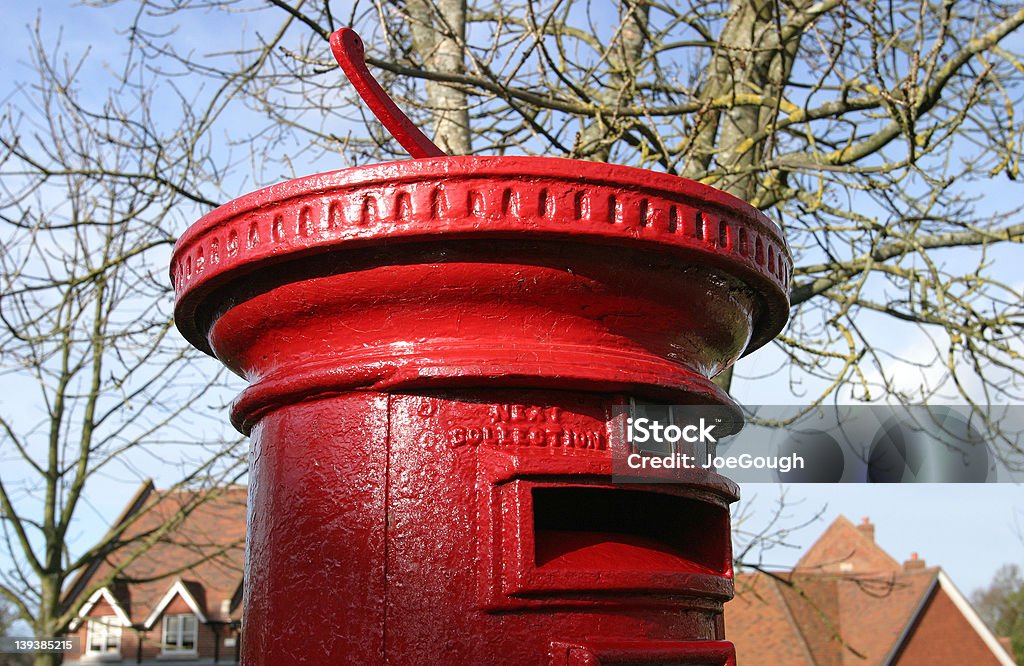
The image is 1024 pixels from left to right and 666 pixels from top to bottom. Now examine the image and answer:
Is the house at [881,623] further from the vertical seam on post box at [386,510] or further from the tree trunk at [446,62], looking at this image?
the vertical seam on post box at [386,510]

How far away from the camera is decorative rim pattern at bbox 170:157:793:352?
40.1 inches

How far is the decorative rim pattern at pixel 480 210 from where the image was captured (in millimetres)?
1019

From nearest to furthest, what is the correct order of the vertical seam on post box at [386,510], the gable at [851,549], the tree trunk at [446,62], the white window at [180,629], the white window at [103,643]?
the vertical seam on post box at [386,510], the tree trunk at [446,62], the white window at [180,629], the white window at [103,643], the gable at [851,549]

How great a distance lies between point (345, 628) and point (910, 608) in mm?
18892

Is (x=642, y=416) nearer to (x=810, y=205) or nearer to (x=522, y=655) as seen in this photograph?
(x=522, y=655)

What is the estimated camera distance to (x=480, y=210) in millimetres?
1017

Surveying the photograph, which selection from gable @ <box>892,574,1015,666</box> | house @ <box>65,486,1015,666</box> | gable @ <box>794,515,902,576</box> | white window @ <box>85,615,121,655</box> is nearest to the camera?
house @ <box>65,486,1015,666</box>

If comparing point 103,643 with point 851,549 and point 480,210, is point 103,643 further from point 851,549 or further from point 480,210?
point 480,210

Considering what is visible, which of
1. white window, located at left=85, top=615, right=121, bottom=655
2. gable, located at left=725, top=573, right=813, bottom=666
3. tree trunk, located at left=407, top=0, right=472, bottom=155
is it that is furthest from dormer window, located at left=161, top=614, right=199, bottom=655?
tree trunk, located at left=407, top=0, right=472, bottom=155

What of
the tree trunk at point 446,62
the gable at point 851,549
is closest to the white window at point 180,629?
the gable at point 851,549

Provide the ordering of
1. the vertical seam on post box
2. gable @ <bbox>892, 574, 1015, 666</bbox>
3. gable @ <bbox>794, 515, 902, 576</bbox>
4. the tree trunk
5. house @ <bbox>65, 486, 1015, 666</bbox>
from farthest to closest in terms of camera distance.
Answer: gable @ <bbox>794, 515, 902, 576</bbox>, gable @ <bbox>892, 574, 1015, 666</bbox>, house @ <bbox>65, 486, 1015, 666</bbox>, the tree trunk, the vertical seam on post box

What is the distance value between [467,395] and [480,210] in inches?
7.6

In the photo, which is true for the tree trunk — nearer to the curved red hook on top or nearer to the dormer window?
the curved red hook on top

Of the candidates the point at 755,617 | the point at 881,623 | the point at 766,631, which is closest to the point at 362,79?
the point at 766,631
